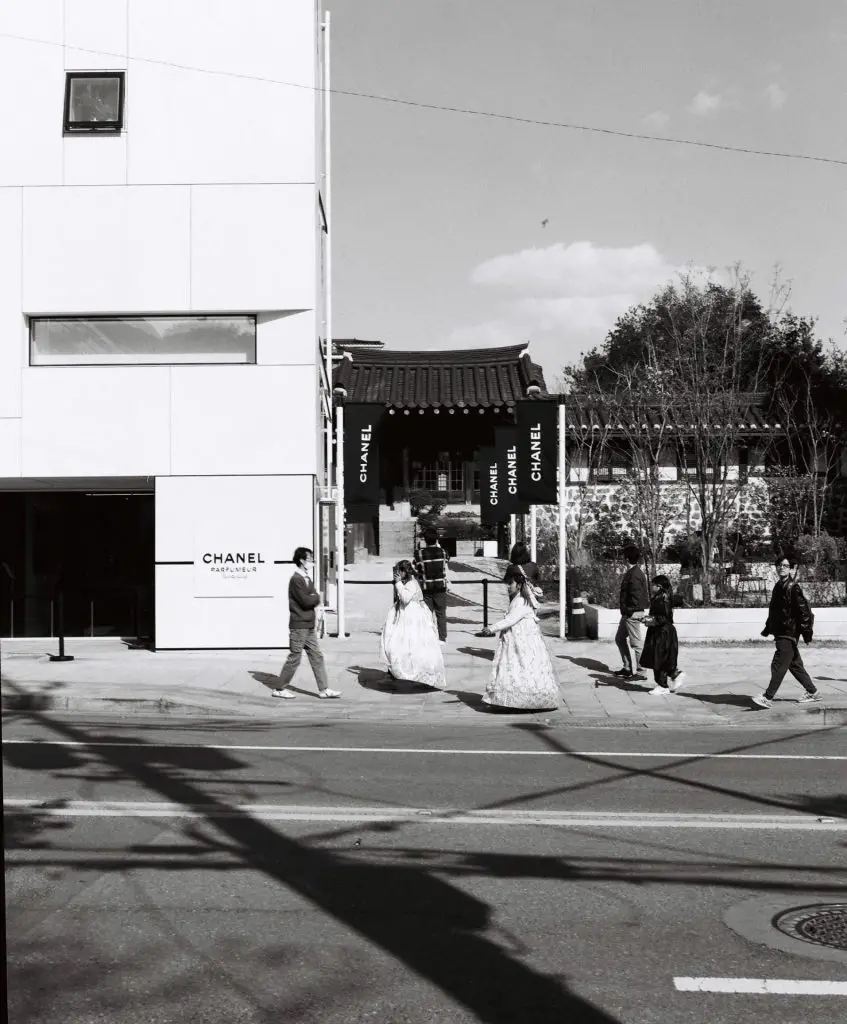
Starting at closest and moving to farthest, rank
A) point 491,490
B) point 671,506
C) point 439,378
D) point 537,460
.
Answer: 1. point 537,460
2. point 491,490
3. point 671,506
4. point 439,378

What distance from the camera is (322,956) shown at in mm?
5246

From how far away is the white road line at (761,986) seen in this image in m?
4.86

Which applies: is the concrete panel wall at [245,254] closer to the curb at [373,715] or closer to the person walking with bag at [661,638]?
the curb at [373,715]

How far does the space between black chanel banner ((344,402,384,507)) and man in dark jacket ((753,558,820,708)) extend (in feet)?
26.9

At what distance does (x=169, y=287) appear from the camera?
1816 centimetres

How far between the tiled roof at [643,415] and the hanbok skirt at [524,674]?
1549 centimetres

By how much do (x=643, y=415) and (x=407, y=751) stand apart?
21.7 metres

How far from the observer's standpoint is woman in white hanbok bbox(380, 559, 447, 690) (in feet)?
47.2

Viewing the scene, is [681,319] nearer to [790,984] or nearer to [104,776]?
[104,776]

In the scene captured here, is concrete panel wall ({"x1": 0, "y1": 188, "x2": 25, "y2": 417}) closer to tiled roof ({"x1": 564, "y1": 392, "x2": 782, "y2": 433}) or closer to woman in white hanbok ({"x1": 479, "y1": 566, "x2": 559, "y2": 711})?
woman in white hanbok ({"x1": 479, "y1": 566, "x2": 559, "y2": 711})

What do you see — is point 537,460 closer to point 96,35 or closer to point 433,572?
point 433,572

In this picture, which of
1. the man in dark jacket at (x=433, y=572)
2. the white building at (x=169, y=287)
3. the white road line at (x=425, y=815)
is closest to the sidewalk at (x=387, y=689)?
the man in dark jacket at (x=433, y=572)

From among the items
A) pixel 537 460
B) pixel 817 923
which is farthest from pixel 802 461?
pixel 817 923

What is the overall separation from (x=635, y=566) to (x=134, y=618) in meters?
8.86
